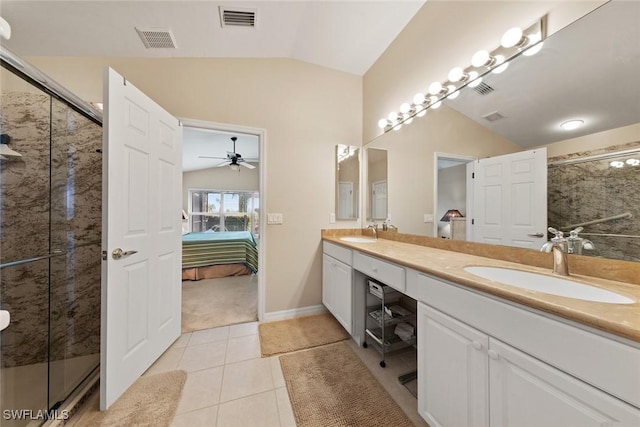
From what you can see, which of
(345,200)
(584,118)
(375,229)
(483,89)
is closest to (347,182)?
(345,200)

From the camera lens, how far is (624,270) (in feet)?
2.99

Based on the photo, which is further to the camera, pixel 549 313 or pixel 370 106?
pixel 370 106

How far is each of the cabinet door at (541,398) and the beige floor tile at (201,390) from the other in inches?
57.9

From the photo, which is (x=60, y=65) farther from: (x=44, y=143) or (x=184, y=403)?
(x=184, y=403)

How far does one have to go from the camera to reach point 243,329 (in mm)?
2207

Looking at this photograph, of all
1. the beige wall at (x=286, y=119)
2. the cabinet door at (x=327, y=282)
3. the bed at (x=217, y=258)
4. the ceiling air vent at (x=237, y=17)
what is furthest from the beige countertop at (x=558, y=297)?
the bed at (x=217, y=258)

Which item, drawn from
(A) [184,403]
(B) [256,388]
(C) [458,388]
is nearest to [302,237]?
(B) [256,388]

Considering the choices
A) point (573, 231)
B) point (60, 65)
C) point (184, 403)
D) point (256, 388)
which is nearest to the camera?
point (573, 231)

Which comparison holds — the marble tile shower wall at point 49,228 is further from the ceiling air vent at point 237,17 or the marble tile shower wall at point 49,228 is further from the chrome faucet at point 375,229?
the chrome faucet at point 375,229

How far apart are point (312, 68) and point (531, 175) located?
7.54 ft

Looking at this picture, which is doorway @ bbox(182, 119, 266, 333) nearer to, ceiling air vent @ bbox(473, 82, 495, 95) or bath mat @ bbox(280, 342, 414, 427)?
bath mat @ bbox(280, 342, 414, 427)

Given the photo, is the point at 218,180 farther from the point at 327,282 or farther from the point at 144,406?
the point at 144,406

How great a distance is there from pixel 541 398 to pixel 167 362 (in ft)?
7.17

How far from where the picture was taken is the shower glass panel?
133cm
